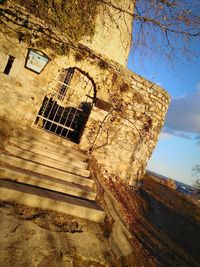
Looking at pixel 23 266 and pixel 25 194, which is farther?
pixel 25 194

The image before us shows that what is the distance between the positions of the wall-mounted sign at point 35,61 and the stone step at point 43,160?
231cm

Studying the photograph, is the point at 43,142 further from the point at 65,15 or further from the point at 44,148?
the point at 65,15

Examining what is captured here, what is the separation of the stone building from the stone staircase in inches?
17.4

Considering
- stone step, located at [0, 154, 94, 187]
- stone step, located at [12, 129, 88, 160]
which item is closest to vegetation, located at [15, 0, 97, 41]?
stone step, located at [12, 129, 88, 160]

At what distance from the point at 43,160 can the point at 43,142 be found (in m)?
0.72

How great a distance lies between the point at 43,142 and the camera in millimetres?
4840

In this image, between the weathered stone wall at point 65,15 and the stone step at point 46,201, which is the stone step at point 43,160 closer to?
the stone step at point 46,201

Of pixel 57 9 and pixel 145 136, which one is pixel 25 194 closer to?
pixel 145 136

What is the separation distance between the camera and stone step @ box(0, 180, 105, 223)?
9.32 feet

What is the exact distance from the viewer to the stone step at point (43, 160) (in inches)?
159

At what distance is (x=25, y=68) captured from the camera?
17.1 feet

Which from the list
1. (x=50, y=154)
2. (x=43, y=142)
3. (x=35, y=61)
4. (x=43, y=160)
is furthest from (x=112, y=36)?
(x=43, y=160)

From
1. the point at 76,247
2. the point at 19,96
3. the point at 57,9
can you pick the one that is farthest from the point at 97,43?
the point at 76,247

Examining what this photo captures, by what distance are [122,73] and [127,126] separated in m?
1.79
